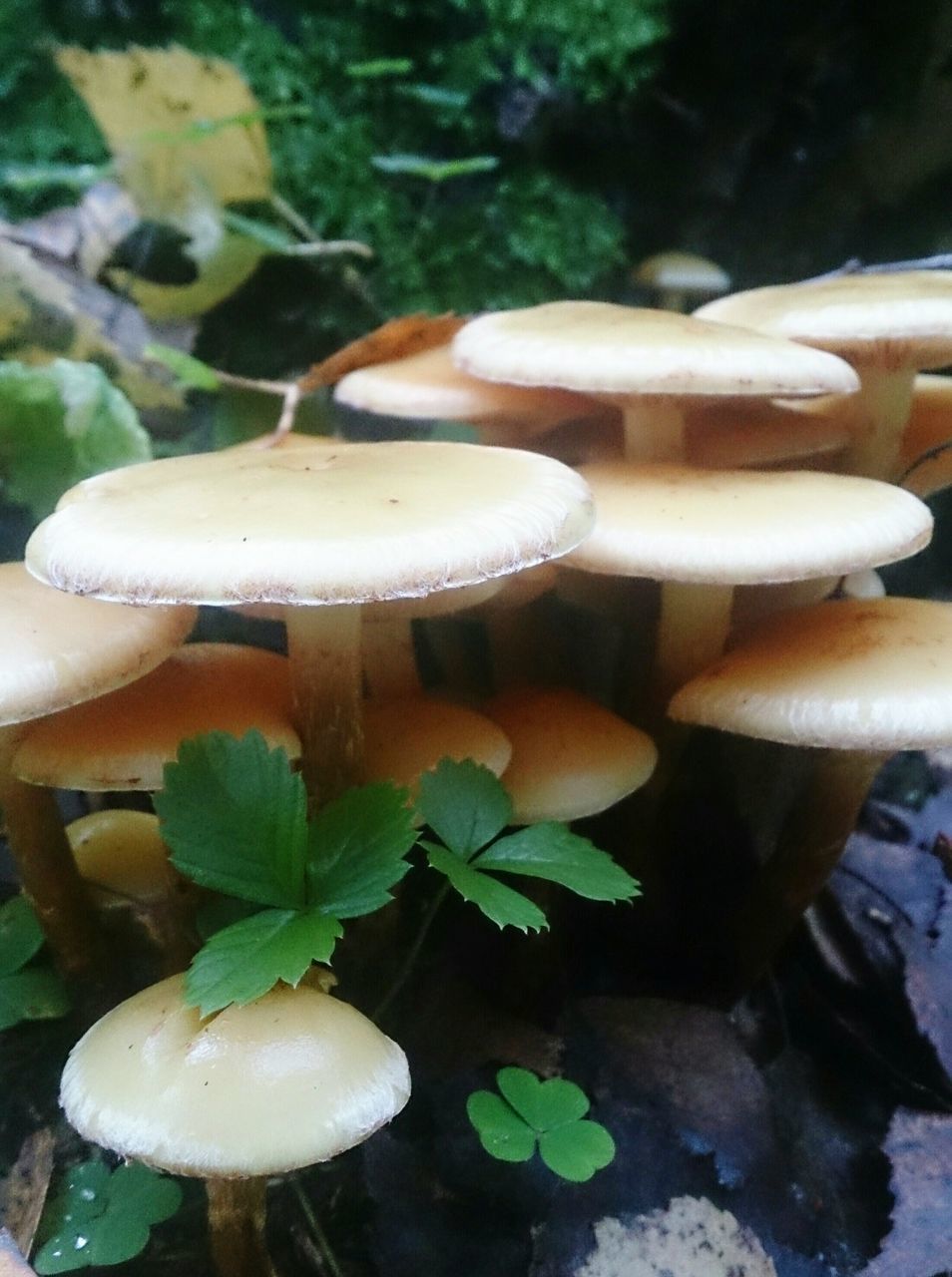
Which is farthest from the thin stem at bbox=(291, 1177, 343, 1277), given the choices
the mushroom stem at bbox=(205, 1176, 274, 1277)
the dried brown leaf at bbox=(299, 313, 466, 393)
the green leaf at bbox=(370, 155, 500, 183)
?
the green leaf at bbox=(370, 155, 500, 183)

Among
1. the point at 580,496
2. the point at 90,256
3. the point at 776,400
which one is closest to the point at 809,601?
the point at 776,400

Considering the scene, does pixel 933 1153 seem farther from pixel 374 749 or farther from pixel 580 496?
pixel 580 496

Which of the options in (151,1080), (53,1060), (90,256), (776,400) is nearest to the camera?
(151,1080)

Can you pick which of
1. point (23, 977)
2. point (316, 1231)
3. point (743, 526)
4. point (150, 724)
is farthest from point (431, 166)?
point (316, 1231)

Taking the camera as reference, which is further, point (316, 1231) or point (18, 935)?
point (18, 935)

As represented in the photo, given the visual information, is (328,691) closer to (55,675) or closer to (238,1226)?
(55,675)

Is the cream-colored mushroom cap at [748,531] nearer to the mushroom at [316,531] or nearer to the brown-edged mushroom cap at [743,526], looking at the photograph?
the brown-edged mushroom cap at [743,526]

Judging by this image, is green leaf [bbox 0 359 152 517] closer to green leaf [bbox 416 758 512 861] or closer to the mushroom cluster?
the mushroom cluster
